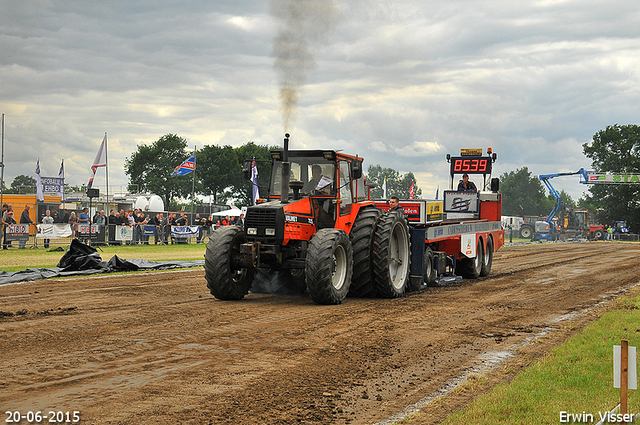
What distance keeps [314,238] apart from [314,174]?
1.72 m

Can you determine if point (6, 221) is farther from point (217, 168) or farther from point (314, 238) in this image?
point (217, 168)

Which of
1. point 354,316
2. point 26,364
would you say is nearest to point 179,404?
point 26,364

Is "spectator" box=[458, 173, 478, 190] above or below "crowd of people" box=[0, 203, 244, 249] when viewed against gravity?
above

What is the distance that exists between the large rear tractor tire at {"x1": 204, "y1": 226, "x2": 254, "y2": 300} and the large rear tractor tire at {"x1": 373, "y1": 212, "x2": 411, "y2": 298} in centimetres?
254

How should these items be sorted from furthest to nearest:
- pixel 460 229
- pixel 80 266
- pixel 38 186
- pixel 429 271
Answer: pixel 38 186
pixel 80 266
pixel 460 229
pixel 429 271

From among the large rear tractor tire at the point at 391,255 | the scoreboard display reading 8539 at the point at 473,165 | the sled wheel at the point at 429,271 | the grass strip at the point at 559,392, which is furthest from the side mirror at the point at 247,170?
the scoreboard display reading 8539 at the point at 473,165

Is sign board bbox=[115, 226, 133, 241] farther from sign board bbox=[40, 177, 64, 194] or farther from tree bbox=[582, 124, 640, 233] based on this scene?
tree bbox=[582, 124, 640, 233]

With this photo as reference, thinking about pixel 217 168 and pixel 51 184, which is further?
pixel 217 168

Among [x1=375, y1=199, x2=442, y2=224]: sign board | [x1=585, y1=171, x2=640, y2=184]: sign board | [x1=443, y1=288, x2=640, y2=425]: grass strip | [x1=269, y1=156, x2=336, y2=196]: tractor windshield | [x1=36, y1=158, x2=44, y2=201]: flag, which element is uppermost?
[x1=585, y1=171, x2=640, y2=184]: sign board

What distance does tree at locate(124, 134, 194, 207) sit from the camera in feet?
269

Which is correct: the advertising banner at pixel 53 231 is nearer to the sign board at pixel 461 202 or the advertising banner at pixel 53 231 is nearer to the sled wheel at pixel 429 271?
the sign board at pixel 461 202

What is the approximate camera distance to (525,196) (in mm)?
126625

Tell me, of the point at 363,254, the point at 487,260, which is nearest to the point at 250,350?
the point at 363,254

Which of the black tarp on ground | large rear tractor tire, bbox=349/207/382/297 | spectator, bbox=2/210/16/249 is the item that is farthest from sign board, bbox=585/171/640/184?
large rear tractor tire, bbox=349/207/382/297
